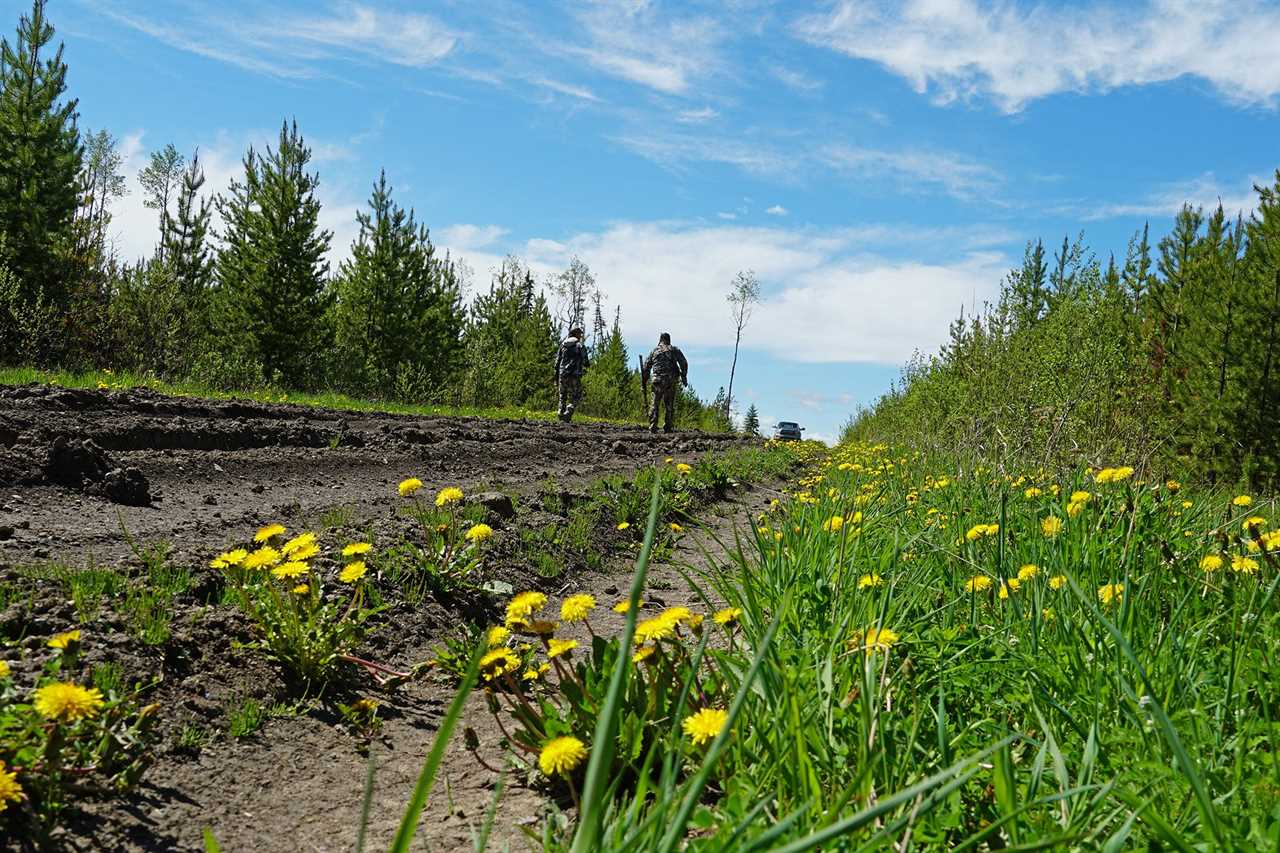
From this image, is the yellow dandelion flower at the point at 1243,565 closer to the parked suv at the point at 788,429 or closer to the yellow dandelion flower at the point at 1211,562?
the yellow dandelion flower at the point at 1211,562

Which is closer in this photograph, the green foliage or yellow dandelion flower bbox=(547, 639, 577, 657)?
yellow dandelion flower bbox=(547, 639, 577, 657)

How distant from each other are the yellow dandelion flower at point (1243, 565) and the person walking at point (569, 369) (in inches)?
629

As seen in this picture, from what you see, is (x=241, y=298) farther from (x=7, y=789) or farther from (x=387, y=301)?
(x=7, y=789)

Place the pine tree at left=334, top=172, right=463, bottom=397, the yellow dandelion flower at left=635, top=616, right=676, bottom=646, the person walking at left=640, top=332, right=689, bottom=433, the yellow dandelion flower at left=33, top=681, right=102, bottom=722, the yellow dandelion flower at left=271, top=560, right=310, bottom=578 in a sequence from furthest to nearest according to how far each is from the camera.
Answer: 1. the pine tree at left=334, top=172, right=463, bottom=397
2. the person walking at left=640, top=332, right=689, bottom=433
3. the yellow dandelion flower at left=271, top=560, right=310, bottom=578
4. the yellow dandelion flower at left=635, top=616, right=676, bottom=646
5. the yellow dandelion flower at left=33, top=681, right=102, bottom=722

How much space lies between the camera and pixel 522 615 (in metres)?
2.23

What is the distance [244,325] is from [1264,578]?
1047 inches

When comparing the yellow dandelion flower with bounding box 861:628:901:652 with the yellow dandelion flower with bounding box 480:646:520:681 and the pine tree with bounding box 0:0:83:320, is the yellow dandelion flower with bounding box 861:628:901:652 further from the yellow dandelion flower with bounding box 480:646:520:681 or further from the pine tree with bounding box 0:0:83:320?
the pine tree with bounding box 0:0:83:320

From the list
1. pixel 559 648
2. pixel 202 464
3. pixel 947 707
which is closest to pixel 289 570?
pixel 559 648

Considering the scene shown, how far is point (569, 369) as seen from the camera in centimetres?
1848

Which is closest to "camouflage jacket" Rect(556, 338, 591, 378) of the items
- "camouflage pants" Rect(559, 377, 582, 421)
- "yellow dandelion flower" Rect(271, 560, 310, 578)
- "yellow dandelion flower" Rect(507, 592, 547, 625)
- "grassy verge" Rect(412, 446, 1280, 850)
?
"camouflage pants" Rect(559, 377, 582, 421)

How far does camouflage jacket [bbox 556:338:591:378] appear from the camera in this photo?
18.3 m

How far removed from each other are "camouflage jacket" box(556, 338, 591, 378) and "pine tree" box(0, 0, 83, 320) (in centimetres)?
1373

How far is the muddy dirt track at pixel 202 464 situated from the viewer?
3988 millimetres

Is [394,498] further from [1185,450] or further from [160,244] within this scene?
[160,244]
